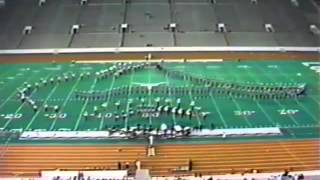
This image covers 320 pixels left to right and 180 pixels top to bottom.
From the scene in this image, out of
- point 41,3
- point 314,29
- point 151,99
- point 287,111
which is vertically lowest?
point 314,29

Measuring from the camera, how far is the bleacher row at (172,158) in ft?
32.6

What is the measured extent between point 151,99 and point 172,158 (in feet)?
10.3

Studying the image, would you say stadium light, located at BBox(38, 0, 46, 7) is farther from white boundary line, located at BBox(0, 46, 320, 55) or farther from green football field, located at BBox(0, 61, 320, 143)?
green football field, located at BBox(0, 61, 320, 143)

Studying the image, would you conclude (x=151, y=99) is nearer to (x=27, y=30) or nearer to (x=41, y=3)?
(x=27, y=30)

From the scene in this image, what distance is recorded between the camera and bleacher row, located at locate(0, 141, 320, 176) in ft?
32.6

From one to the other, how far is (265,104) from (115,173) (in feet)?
15.9

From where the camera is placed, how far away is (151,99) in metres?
13.3

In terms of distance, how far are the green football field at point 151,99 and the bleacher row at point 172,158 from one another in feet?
Result: 2.60

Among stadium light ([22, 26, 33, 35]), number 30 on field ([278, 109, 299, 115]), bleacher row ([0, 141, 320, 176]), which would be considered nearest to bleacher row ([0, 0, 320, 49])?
stadium light ([22, 26, 33, 35])

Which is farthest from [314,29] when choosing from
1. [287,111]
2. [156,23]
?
[287,111]

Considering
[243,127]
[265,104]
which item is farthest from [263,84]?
[243,127]

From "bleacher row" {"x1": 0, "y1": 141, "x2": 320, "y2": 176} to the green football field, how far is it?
79 cm

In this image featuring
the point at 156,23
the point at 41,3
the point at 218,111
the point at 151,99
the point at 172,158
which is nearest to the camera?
the point at 172,158

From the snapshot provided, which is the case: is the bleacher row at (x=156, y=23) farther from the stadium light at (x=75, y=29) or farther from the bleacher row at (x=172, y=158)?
the bleacher row at (x=172, y=158)
